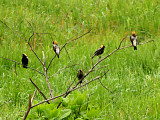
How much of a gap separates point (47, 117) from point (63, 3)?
6.45 metres

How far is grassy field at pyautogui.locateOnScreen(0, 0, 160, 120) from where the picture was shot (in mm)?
3520

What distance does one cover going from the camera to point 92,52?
206 inches

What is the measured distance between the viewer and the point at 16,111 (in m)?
3.34

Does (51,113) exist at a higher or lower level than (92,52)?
lower

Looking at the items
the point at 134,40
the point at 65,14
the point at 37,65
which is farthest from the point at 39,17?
the point at 134,40

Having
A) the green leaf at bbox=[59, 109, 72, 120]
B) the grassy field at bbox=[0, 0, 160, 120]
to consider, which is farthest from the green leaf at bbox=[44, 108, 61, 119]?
the grassy field at bbox=[0, 0, 160, 120]

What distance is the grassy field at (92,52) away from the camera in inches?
139

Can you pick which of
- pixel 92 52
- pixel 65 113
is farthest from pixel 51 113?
pixel 92 52

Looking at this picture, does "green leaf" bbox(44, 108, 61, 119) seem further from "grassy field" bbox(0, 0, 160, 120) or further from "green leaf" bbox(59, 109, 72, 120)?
"grassy field" bbox(0, 0, 160, 120)

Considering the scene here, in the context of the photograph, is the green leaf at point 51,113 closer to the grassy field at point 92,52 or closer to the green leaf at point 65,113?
the green leaf at point 65,113

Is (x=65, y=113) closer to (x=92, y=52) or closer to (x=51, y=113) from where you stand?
(x=51, y=113)

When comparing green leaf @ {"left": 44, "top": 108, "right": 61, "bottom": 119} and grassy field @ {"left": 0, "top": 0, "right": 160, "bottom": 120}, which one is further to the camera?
grassy field @ {"left": 0, "top": 0, "right": 160, "bottom": 120}

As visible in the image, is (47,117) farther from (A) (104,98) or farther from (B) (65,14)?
(B) (65,14)

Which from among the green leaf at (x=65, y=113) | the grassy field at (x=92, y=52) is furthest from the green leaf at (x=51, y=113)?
the grassy field at (x=92, y=52)
